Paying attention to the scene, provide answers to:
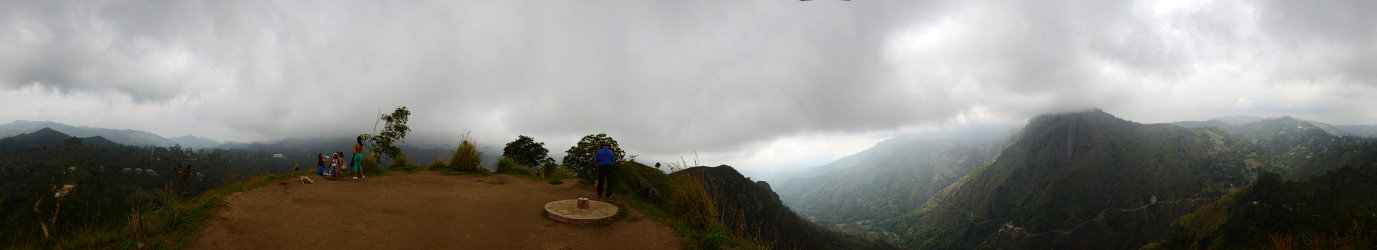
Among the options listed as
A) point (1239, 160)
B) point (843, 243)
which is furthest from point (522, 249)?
point (1239, 160)

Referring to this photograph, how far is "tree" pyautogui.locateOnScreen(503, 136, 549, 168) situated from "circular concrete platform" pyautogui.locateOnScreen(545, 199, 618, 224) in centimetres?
2655

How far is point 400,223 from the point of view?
27.0 ft

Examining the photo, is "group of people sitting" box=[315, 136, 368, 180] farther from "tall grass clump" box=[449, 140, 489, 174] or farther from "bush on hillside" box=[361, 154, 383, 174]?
"tall grass clump" box=[449, 140, 489, 174]

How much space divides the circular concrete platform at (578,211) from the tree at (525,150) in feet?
87.1

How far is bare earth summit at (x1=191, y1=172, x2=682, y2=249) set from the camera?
23.3 feet

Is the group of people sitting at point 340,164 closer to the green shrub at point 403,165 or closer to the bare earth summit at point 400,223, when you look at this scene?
the bare earth summit at point 400,223

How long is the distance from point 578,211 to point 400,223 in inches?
132

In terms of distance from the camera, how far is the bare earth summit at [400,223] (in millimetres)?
7102

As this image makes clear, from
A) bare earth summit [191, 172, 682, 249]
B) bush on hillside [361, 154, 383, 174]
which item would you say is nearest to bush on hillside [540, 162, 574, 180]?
bare earth summit [191, 172, 682, 249]

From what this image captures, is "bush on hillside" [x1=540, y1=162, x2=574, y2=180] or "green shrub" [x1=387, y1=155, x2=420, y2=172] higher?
"green shrub" [x1=387, y1=155, x2=420, y2=172]

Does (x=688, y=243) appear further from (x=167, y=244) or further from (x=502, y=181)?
(x=502, y=181)

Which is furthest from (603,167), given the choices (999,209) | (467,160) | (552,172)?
(999,209)

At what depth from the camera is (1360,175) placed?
9600 centimetres

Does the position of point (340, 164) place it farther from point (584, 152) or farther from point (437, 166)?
point (584, 152)
